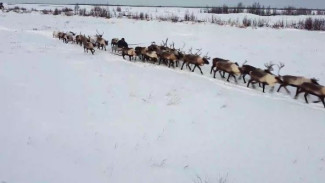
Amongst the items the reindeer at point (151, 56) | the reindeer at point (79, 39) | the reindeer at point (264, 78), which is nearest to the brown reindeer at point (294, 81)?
the reindeer at point (264, 78)

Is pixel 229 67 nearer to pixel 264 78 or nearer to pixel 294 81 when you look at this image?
pixel 264 78

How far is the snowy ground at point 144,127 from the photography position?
707cm

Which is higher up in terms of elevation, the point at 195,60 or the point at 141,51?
the point at 141,51

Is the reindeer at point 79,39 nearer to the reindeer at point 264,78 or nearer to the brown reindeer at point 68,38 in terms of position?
the brown reindeer at point 68,38

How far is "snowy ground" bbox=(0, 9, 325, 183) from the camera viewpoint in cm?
707

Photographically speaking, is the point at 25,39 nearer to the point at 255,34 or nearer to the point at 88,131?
the point at 255,34

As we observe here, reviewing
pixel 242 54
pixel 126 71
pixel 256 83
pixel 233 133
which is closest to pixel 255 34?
pixel 242 54

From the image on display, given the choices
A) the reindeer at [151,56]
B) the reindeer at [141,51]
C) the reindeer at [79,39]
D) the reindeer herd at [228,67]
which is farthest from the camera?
the reindeer at [79,39]

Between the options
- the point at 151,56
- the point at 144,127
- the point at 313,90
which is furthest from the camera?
the point at 151,56

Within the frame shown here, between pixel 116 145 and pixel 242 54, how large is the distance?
1329cm

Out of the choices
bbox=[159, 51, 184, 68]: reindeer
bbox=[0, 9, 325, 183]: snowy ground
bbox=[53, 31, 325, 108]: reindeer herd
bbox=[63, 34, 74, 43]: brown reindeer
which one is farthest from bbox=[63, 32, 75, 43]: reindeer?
bbox=[159, 51, 184, 68]: reindeer

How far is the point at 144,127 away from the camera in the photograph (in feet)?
29.8

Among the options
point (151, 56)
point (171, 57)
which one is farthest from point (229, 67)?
point (151, 56)

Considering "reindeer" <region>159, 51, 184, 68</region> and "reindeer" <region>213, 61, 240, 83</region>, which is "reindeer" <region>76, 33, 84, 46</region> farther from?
"reindeer" <region>213, 61, 240, 83</region>
